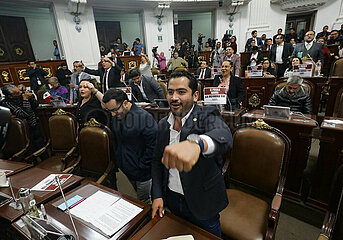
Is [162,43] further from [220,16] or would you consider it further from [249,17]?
[249,17]

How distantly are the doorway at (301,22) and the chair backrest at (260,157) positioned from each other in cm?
1053

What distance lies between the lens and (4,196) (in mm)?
1298

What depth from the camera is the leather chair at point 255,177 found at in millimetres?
1234

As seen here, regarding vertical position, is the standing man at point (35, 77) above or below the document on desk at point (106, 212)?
above

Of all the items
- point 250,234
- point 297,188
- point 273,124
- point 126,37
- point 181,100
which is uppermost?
point 126,37

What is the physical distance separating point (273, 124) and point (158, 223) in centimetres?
163

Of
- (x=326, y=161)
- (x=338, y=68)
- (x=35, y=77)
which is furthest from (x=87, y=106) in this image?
(x=338, y=68)

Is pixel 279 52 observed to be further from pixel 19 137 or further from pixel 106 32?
pixel 106 32

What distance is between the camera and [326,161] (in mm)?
1717

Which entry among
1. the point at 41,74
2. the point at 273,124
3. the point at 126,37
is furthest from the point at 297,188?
the point at 126,37

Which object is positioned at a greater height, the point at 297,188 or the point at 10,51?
the point at 10,51

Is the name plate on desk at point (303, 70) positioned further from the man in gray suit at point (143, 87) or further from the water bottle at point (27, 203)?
the water bottle at point (27, 203)

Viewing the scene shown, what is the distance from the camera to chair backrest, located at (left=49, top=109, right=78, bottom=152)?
7.84 feet

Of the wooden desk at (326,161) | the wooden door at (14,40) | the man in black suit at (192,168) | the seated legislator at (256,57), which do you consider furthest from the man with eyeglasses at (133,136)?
the wooden door at (14,40)
